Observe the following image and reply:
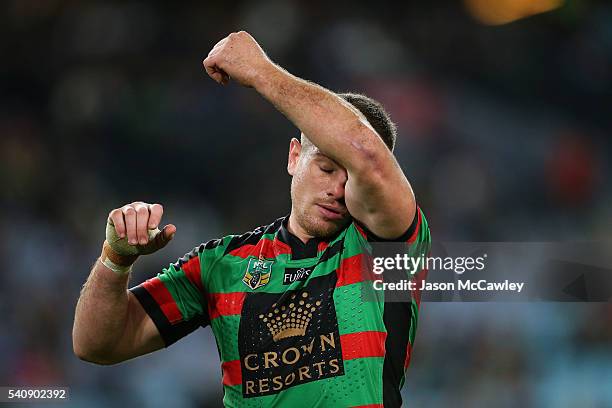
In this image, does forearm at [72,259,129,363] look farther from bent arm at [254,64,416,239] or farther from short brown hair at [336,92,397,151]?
short brown hair at [336,92,397,151]

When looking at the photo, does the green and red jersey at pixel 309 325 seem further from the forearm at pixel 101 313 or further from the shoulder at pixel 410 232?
the forearm at pixel 101 313

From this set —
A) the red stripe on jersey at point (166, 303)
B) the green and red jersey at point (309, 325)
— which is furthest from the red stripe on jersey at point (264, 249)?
the red stripe on jersey at point (166, 303)

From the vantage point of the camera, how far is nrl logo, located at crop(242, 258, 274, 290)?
272 centimetres

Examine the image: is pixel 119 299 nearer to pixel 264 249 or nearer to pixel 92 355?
pixel 92 355

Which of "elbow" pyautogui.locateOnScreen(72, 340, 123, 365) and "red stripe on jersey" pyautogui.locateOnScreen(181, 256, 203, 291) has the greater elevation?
"red stripe on jersey" pyautogui.locateOnScreen(181, 256, 203, 291)

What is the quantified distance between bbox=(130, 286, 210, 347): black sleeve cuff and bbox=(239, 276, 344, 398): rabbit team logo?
0.31 metres

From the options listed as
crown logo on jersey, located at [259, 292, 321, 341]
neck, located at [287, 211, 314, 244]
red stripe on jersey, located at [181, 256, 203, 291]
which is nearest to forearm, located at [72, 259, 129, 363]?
red stripe on jersey, located at [181, 256, 203, 291]

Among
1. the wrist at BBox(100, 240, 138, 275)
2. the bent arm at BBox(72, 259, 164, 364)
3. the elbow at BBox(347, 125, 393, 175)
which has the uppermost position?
the elbow at BBox(347, 125, 393, 175)

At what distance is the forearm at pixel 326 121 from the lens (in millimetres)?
2346

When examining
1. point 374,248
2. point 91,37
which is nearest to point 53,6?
point 91,37

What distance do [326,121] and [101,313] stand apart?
3.28 ft

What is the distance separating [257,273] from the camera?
2.75m

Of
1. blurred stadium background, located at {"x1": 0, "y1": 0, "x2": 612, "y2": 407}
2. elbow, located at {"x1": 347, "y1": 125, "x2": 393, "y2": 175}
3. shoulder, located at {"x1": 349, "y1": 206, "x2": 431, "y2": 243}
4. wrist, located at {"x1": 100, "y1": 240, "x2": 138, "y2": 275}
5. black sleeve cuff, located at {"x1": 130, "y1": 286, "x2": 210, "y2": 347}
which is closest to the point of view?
A: elbow, located at {"x1": 347, "y1": 125, "x2": 393, "y2": 175}

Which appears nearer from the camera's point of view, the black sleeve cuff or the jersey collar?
the jersey collar
